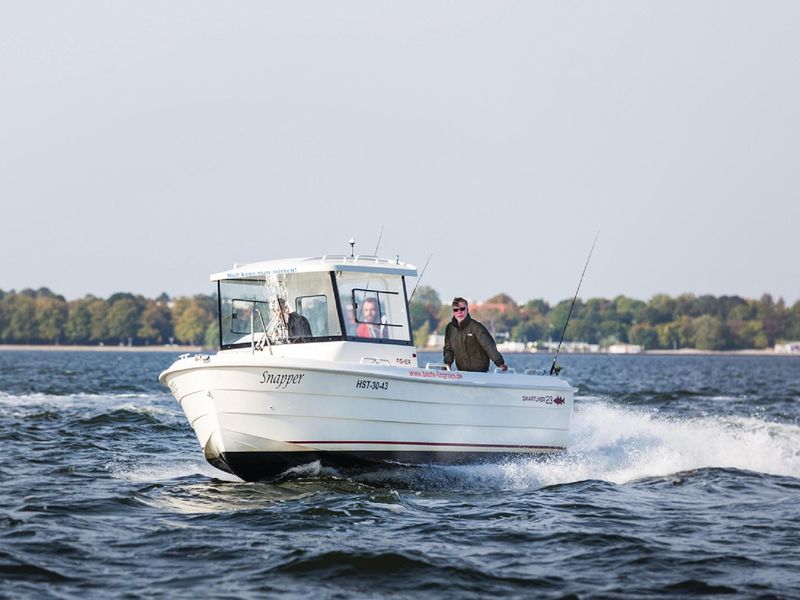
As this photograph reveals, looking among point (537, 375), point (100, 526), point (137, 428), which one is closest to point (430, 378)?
point (537, 375)

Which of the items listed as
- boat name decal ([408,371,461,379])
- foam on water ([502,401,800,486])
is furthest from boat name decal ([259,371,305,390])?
foam on water ([502,401,800,486])

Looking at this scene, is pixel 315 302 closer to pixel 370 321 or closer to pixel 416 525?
pixel 370 321

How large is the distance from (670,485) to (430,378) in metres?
3.74

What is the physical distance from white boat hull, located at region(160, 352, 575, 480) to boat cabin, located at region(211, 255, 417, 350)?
39.8 inches

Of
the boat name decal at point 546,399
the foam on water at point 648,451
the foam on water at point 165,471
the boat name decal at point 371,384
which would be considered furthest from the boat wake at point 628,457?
the foam on water at point 165,471

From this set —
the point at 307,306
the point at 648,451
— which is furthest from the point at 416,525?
the point at 648,451

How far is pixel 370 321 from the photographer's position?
53.2 ft

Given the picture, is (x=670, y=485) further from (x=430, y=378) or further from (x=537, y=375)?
(x=430, y=378)

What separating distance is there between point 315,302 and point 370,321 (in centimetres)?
79

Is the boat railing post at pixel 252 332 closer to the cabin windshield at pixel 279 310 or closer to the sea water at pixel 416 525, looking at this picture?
the cabin windshield at pixel 279 310

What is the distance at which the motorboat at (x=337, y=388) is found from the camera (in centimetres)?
1487

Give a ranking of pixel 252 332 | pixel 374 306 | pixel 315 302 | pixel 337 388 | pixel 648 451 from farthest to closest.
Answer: pixel 648 451, pixel 374 306, pixel 315 302, pixel 252 332, pixel 337 388

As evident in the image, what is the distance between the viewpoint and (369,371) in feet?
49.1

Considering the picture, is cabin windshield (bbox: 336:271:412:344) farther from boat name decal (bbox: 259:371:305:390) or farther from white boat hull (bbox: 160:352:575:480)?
boat name decal (bbox: 259:371:305:390)
